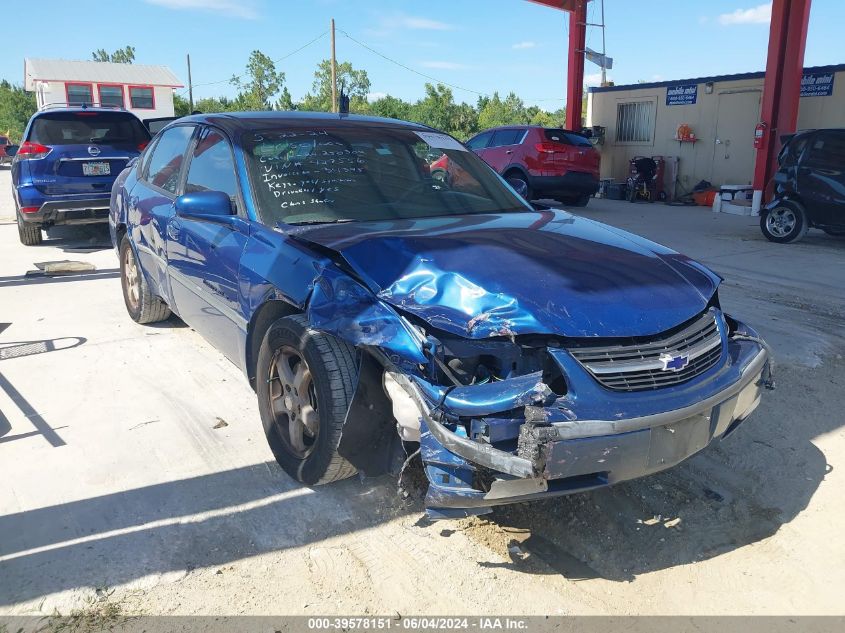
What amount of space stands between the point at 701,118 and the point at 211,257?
51.7 feet

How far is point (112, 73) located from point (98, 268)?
48035 millimetres

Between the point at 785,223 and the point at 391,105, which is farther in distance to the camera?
the point at 391,105

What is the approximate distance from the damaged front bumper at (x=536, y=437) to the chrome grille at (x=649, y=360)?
4 centimetres

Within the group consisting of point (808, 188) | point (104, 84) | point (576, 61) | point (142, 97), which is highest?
point (104, 84)

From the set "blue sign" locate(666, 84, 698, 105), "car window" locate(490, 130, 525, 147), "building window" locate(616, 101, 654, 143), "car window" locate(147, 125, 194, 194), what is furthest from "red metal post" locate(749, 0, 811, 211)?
"car window" locate(147, 125, 194, 194)

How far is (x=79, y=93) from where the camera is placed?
47.5 metres

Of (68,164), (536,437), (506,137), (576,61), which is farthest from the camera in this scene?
(576,61)

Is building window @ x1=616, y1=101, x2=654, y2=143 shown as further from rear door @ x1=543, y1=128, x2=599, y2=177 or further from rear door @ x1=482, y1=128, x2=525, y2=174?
rear door @ x1=482, y1=128, x2=525, y2=174

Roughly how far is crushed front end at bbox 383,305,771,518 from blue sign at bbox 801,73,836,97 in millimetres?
14192

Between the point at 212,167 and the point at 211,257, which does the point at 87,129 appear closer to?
the point at 212,167

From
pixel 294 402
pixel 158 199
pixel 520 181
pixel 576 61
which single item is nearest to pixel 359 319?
pixel 294 402

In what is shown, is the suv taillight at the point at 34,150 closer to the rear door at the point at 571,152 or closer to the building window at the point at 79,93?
the rear door at the point at 571,152

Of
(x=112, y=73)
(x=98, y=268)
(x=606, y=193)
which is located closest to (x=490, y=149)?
(x=606, y=193)

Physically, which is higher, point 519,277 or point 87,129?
point 87,129
